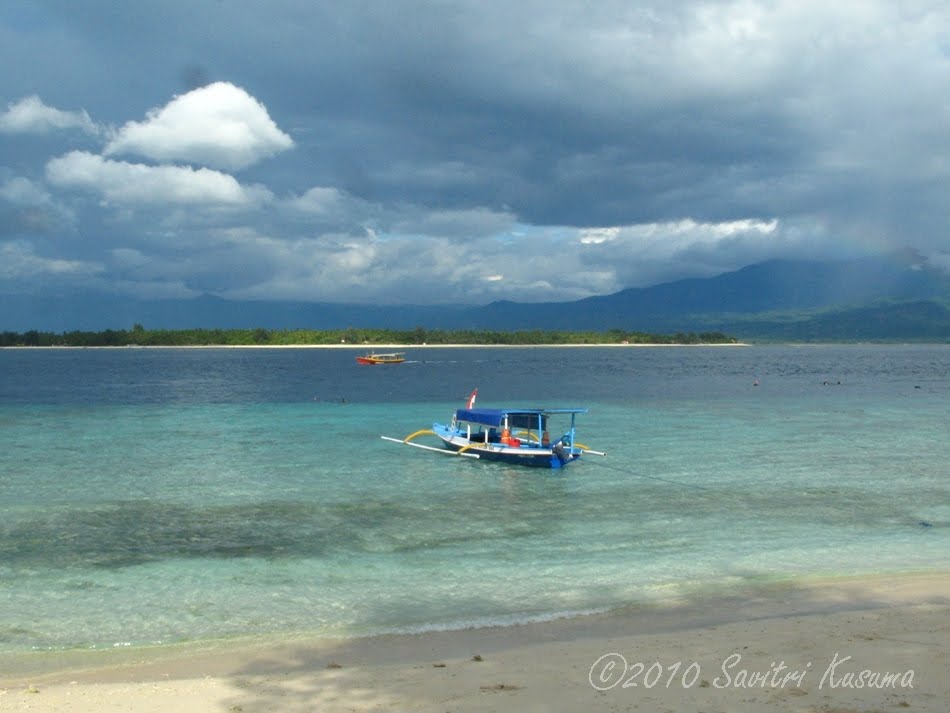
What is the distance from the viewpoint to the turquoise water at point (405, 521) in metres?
19.7

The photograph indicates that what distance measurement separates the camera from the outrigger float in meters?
42.1

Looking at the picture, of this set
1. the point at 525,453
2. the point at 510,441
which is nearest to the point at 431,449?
the point at 510,441

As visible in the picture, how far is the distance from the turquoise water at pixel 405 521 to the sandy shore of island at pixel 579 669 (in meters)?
1.42

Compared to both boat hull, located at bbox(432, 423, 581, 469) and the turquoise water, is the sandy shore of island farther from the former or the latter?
boat hull, located at bbox(432, 423, 581, 469)


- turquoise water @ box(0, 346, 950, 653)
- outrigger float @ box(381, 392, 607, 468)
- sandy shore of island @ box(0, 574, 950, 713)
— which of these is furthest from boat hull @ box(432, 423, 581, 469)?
sandy shore of island @ box(0, 574, 950, 713)

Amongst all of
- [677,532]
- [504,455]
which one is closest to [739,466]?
[504,455]

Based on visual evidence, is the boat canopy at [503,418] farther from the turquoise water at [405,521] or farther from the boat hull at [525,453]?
the turquoise water at [405,521]

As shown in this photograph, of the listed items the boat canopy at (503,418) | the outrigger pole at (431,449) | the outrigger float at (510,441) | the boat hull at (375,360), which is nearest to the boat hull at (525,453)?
the outrigger float at (510,441)

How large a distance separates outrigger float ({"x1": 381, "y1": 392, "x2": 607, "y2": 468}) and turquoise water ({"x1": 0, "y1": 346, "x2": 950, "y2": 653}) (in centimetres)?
91

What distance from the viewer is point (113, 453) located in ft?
156

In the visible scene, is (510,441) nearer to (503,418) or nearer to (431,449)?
(503,418)

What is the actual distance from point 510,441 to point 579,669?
3007 cm

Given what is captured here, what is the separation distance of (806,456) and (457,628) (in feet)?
109

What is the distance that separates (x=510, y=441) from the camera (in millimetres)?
44219
